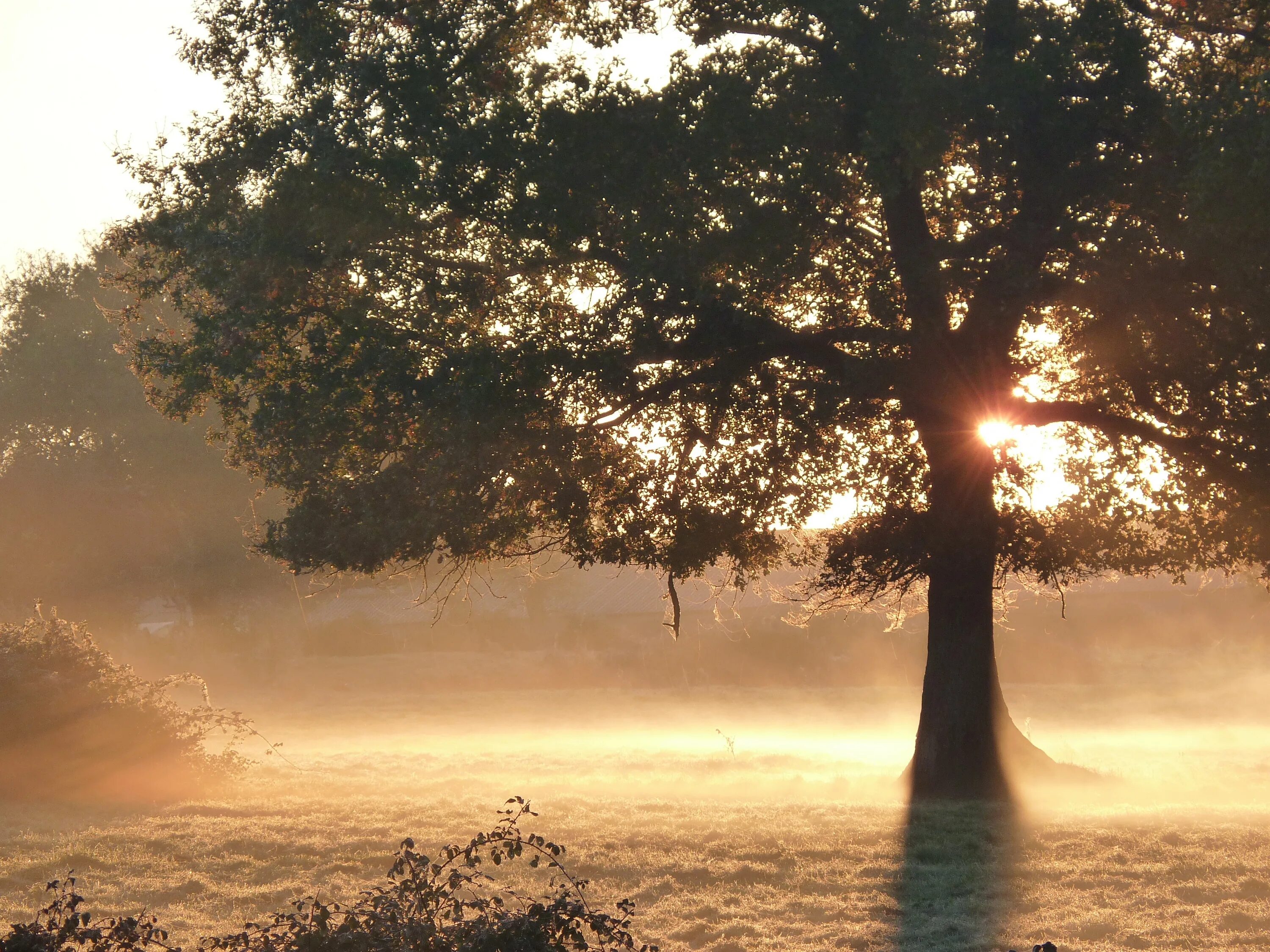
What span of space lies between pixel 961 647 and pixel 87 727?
1279 centimetres

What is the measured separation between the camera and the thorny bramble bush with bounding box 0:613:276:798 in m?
17.6

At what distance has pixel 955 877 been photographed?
11.4 meters

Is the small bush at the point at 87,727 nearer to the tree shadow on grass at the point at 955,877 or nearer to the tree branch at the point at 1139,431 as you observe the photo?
the tree shadow on grass at the point at 955,877

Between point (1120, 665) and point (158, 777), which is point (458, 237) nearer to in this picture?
point (158, 777)

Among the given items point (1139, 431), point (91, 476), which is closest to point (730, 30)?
point (1139, 431)

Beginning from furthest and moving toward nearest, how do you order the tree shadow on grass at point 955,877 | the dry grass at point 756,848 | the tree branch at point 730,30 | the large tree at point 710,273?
the tree branch at point 730,30, the large tree at point 710,273, the dry grass at point 756,848, the tree shadow on grass at point 955,877

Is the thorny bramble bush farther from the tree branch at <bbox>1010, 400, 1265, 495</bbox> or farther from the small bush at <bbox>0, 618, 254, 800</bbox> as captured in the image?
the tree branch at <bbox>1010, 400, 1265, 495</bbox>

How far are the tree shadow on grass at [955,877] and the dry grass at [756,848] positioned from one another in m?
0.04

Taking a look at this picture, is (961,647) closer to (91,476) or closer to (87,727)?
(87,727)

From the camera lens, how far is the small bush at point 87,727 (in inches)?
690

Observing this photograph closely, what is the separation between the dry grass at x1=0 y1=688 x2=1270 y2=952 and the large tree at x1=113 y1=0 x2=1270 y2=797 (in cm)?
331

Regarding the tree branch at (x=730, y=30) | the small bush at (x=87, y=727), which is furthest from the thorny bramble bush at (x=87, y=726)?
the tree branch at (x=730, y=30)

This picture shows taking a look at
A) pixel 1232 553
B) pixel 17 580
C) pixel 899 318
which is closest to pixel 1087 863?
pixel 1232 553

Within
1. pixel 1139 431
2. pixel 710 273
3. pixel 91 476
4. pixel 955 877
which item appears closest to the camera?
pixel 955 877
